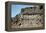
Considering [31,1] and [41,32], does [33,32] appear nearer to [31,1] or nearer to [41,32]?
[41,32]

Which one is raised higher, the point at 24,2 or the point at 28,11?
the point at 24,2

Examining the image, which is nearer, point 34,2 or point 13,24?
point 13,24

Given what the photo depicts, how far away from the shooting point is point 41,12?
5.14ft

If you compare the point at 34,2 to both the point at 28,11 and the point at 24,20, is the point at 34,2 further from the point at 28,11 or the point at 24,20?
the point at 24,20

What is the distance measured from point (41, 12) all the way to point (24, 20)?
0.89ft

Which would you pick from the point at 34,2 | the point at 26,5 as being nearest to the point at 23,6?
the point at 26,5

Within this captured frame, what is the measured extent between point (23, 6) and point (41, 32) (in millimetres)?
448

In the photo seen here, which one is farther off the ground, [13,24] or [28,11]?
[28,11]

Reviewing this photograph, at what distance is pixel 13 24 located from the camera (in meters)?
1.45

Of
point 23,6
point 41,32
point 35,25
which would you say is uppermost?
point 23,6

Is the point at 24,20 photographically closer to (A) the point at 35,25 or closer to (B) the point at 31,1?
(A) the point at 35,25
